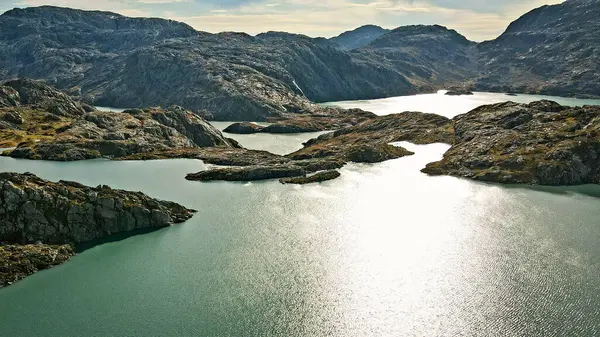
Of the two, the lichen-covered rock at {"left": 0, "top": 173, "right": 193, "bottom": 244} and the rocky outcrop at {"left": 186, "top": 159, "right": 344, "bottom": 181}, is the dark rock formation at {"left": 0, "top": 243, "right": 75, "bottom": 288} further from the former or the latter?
the rocky outcrop at {"left": 186, "top": 159, "right": 344, "bottom": 181}

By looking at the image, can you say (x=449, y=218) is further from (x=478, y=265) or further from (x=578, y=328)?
(x=578, y=328)

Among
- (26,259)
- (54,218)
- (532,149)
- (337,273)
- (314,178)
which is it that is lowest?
(337,273)

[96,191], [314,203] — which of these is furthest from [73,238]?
[314,203]

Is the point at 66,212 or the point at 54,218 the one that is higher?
the point at 66,212

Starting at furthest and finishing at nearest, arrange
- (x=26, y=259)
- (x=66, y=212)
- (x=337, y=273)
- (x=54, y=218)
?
(x=66, y=212)
(x=54, y=218)
(x=337, y=273)
(x=26, y=259)

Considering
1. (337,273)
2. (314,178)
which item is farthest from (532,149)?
(337,273)

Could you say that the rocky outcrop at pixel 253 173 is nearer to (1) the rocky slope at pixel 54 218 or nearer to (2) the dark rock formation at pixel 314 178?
(2) the dark rock formation at pixel 314 178

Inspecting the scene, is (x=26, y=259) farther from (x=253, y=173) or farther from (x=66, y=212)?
(x=253, y=173)
